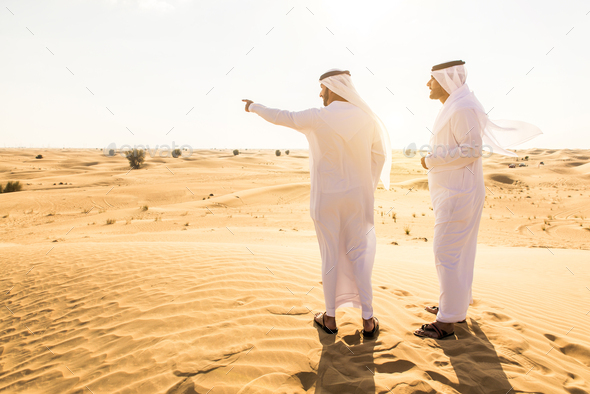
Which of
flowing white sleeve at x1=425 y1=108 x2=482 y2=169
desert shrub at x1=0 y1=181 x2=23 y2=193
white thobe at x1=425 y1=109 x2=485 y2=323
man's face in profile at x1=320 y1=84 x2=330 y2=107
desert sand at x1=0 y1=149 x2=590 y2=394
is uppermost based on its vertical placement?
man's face in profile at x1=320 y1=84 x2=330 y2=107

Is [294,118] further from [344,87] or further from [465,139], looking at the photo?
[465,139]

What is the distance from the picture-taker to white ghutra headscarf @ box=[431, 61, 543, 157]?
296 centimetres

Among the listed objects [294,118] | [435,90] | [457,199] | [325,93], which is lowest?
[457,199]

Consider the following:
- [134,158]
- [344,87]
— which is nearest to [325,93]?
[344,87]

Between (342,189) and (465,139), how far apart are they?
1211 mm

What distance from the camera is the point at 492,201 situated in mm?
19203

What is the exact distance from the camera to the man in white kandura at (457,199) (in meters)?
2.88

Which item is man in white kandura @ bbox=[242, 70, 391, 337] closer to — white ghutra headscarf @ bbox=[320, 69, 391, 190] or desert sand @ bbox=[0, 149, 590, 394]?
white ghutra headscarf @ bbox=[320, 69, 391, 190]

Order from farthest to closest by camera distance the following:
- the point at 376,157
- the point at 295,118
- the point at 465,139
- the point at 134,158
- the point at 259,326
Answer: the point at 134,158 < the point at 376,157 < the point at 259,326 < the point at 465,139 < the point at 295,118

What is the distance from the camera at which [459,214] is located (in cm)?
289

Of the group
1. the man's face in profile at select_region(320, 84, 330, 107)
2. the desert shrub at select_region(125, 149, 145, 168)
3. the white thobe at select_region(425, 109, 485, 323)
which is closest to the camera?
the white thobe at select_region(425, 109, 485, 323)

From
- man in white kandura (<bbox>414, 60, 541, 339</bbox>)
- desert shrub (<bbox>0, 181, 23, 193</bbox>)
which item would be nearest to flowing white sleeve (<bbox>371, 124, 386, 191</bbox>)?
man in white kandura (<bbox>414, 60, 541, 339</bbox>)

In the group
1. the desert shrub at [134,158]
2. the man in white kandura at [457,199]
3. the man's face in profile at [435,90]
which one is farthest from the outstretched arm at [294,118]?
the desert shrub at [134,158]

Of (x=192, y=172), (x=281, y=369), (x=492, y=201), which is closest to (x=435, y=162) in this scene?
(x=281, y=369)
